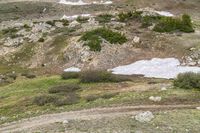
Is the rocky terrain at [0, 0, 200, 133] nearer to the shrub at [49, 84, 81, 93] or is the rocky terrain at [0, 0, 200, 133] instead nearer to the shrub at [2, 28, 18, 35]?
the shrub at [49, 84, 81, 93]

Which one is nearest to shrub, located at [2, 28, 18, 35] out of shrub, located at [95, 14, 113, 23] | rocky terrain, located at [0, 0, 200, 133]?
rocky terrain, located at [0, 0, 200, 133]

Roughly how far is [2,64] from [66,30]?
912 cm

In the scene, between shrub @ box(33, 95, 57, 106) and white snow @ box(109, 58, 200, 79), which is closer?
shrub @ box(33, 95, 57, 106)

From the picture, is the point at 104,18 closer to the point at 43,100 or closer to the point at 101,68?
the point at 101,68

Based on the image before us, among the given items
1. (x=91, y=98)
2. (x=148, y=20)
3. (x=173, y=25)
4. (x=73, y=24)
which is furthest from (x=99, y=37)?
(x=91, y=98)

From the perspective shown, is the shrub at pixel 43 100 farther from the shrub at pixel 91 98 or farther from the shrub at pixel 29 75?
the shrub at pixel 29 75

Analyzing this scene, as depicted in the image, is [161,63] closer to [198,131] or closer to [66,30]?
[66,30]

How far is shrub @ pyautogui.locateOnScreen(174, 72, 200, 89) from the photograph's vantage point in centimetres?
3048

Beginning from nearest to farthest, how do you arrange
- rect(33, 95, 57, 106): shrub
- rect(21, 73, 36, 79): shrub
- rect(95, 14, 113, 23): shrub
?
1. rect(33, 95, 57, 106): shrub
2. rect(21, 73, 36, 79): shrub
3. rect(95, 14, 113, 23): shrub

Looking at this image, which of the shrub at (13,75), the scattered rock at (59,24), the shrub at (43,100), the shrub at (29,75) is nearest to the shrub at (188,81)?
the shrub at (43,100)

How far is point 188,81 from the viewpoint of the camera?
30.9 m

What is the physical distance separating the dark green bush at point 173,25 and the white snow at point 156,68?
7.75 meters

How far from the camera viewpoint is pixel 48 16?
244 ft

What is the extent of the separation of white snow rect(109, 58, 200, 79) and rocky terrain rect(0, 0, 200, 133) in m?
0.08
